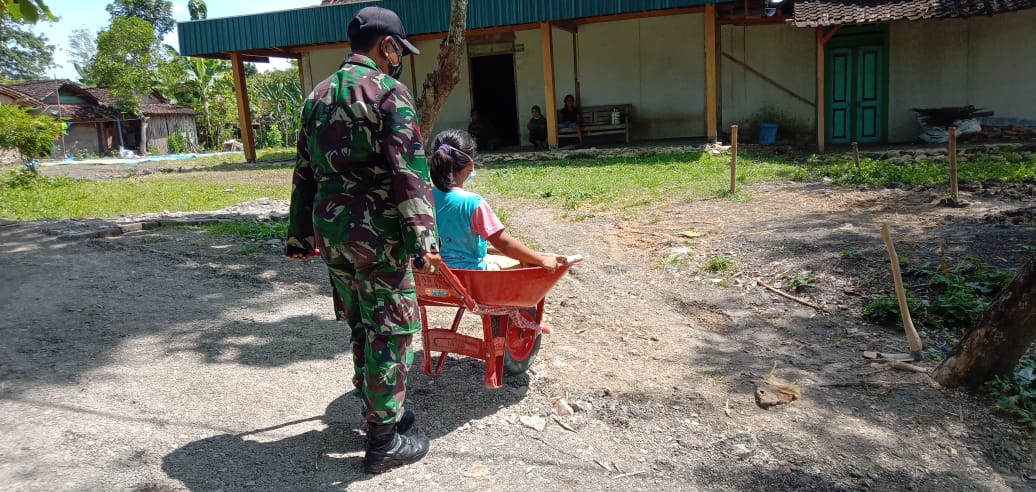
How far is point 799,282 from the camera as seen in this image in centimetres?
521

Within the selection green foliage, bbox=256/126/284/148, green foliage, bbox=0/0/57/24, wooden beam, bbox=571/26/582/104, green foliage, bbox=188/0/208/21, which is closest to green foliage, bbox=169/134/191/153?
green foliage, bbox=256/126/284/148

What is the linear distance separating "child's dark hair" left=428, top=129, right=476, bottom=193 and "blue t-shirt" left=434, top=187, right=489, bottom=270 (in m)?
0.05

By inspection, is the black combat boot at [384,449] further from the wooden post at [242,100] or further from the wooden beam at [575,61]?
the wooden post at [242,100]

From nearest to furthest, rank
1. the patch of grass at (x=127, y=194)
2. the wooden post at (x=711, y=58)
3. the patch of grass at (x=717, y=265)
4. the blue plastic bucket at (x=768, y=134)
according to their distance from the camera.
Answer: the patch of grass at (x=717, y=265) < the patch of grass at (x=127, y=194) < the wooden post at (x=711, y=58) < the blue plastic bucket at (x=768, y=134)

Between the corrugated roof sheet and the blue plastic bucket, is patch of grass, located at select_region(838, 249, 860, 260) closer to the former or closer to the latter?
the corrugated roof sheet

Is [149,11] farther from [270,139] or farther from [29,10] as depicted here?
[29,10]

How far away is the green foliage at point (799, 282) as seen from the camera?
5.18 meters

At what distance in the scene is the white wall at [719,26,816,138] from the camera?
14.4 m

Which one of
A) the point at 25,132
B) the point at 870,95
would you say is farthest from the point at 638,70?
the point at 25,132

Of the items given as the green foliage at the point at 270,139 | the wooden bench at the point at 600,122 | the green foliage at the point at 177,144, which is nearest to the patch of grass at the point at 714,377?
the wooden bench at the point at 600,122

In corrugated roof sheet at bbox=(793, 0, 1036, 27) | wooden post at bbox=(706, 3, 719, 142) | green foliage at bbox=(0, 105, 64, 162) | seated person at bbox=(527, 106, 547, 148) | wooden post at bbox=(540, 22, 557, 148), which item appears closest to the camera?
corrugated roof sheet at bbox=(793, 0, 1036, 27)

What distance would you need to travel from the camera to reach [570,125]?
15.1m

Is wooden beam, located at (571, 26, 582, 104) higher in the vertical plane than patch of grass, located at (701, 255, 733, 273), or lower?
higher

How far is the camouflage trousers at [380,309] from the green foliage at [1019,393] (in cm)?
275
